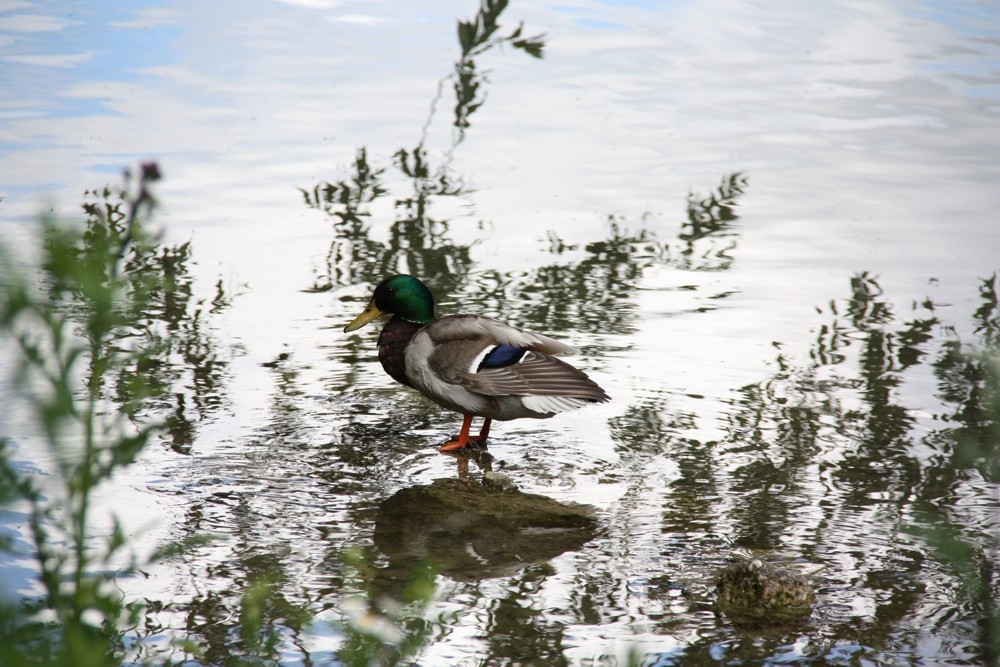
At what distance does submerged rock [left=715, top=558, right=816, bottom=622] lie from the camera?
12.6 feet

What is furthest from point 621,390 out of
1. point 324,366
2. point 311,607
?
point 311,607

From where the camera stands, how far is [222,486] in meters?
4.76

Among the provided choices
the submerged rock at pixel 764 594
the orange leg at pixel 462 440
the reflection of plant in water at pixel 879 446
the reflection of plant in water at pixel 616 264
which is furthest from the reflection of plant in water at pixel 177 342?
the reflection of plant in water at pixel 879 446

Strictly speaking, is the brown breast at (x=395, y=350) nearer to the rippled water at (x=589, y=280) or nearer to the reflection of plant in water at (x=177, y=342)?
the rippled water at (x=589, y=280)

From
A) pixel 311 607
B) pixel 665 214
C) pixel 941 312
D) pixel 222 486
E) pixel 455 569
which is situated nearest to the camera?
pixel 311 607

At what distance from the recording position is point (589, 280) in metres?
7.27

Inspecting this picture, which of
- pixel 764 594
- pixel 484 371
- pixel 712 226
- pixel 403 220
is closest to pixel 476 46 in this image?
pixel 403 220

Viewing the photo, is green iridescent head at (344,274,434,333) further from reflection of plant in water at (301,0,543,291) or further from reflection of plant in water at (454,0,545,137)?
reflection of plant in water at (454,0,545,137)

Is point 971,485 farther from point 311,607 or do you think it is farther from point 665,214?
point 665,214

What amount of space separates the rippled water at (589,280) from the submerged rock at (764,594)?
0.06 metres

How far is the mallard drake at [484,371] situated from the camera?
5.20 metres

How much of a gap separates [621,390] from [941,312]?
7.42ft

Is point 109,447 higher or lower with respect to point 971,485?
higher

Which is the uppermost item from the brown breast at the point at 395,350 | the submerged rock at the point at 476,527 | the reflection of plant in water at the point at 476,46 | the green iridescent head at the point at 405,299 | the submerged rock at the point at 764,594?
the reflection of plant in water at the point at 476,46
